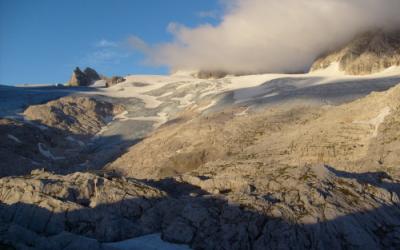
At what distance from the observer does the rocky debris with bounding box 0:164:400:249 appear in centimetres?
4356

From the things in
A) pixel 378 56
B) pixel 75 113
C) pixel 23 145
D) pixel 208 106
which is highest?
pixel 378 56

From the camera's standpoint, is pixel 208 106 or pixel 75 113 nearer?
pixel 208 106

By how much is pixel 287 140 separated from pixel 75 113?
9951cm

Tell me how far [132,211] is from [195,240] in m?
6.76

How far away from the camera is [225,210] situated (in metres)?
46.1

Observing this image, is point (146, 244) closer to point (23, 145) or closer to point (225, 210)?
point (225, 210)

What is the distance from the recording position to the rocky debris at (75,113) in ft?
513

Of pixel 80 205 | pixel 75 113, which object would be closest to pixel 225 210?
pixel 80 205

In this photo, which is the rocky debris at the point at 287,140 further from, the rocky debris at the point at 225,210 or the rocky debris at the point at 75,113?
the rocky debris at the point at 75,113

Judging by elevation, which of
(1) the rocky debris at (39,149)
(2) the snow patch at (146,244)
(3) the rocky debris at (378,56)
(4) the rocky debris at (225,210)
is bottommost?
(1) the rocky debris at (39,149)

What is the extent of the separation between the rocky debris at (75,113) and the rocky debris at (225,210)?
106 metres

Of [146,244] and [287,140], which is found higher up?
[287,140]

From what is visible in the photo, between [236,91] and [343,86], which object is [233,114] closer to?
[343,86]

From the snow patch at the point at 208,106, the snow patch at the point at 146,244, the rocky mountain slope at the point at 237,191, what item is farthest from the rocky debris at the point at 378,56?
the snow patch at the point at 146,244
